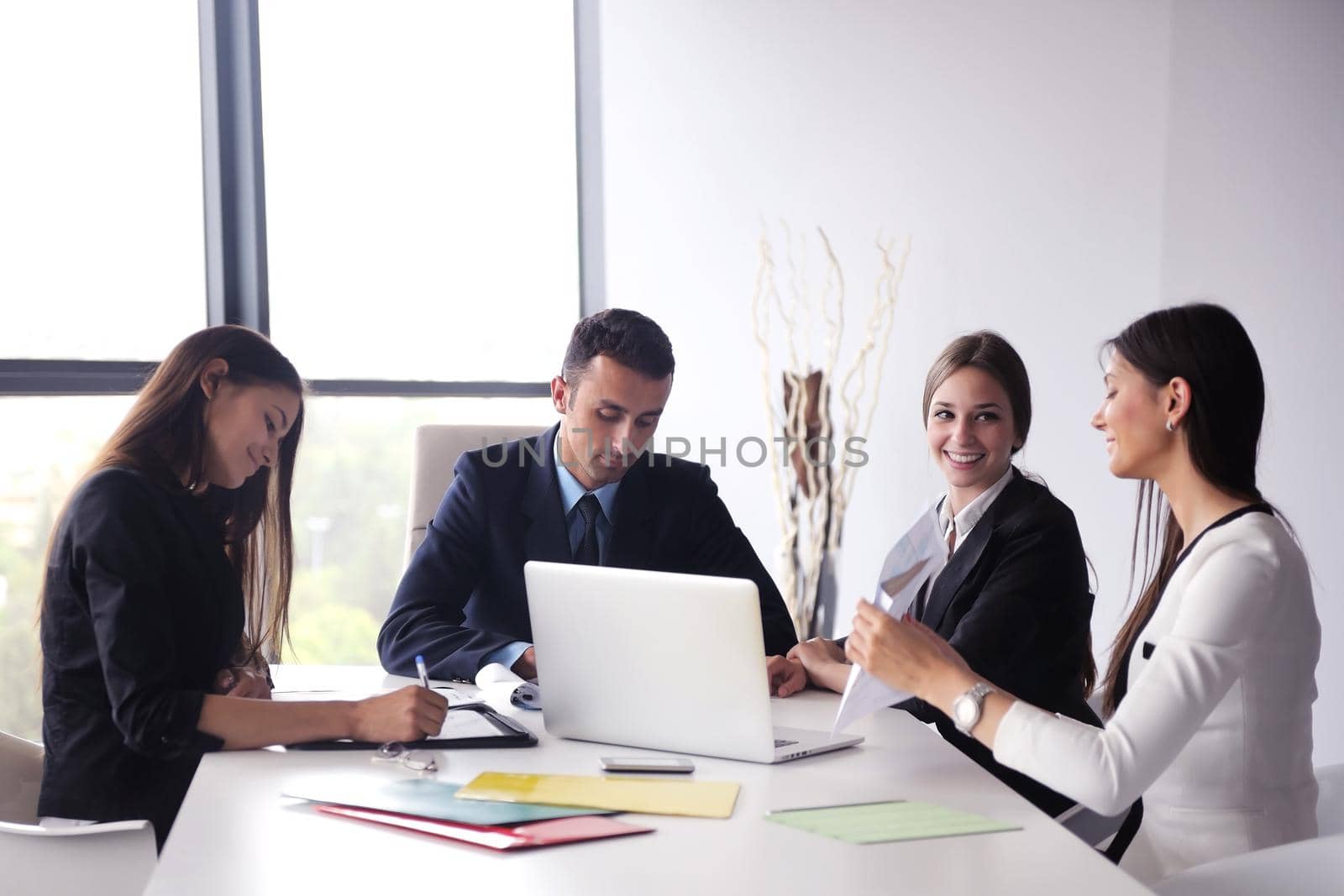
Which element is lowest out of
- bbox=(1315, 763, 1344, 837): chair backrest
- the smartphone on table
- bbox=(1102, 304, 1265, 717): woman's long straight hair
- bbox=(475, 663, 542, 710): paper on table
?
bbox=(1315, 763, 1344, 837): chair backrest

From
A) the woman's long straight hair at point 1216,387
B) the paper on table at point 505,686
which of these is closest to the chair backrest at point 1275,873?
the woman's long straight hair at point 1216,387

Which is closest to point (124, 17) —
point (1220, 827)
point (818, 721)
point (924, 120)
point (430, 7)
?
point (430, 7)

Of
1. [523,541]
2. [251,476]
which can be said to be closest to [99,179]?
[251,476]

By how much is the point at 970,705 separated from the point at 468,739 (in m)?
0.63

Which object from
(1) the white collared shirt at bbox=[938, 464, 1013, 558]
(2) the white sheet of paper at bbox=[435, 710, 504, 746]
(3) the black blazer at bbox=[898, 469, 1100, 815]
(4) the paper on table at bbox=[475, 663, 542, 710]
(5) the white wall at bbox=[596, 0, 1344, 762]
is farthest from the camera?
(5) the white wall at bbox=[596, 0, 1344, 762]

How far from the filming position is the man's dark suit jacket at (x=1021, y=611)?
72.7 inches

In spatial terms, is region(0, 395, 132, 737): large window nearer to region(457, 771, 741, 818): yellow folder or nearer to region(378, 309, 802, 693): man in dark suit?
region(378, 309, 802, 693): man in dark suit

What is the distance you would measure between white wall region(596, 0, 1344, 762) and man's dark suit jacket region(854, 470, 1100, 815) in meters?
1.72

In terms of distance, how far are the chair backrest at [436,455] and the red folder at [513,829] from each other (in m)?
1.30

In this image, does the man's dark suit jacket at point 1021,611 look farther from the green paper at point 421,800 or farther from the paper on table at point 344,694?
the green paper at point 421,800

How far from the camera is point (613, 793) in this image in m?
1.28

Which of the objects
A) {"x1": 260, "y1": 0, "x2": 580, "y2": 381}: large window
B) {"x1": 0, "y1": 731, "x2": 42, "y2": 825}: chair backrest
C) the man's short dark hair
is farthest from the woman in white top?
{"x1": 260, "y1": 0, "x2": 580, "y2": 381}: large window

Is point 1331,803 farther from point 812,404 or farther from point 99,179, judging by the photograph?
point 99,179

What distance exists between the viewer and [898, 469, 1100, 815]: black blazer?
185 centimetres
